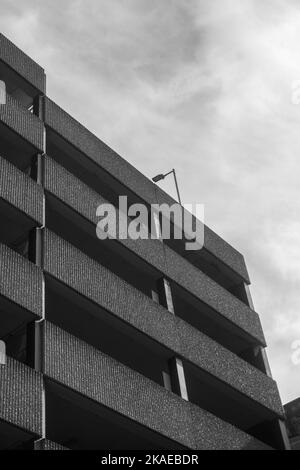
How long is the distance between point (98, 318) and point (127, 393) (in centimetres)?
313

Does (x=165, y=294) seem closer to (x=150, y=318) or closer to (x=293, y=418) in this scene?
(x=150, y=318)

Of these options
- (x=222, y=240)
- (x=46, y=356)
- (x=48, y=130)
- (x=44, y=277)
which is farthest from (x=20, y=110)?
(x=222, y=240)

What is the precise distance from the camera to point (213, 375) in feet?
90.4

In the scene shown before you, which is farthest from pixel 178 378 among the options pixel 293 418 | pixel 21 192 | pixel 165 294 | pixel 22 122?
pixel 293 418

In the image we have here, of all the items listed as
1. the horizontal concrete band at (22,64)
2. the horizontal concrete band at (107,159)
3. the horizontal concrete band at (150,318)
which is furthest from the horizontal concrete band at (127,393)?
the horizontal concrete band at (22,64)

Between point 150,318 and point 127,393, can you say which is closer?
point 127,393

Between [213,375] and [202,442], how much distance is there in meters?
3.81

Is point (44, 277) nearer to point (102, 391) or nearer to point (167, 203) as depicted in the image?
point (102, 391)

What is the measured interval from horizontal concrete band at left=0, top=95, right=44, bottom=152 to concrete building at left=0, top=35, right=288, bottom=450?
0.18 feet

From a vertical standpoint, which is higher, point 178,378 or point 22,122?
point 22,122

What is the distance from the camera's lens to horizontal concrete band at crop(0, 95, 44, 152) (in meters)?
26.7

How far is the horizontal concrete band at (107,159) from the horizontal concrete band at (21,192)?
4.68 meters

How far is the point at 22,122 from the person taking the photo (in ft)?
89.9

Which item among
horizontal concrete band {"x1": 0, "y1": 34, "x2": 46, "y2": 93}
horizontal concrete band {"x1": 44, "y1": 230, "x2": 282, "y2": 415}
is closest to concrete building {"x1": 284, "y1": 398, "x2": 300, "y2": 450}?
horizontal concrete band {"x1": 44, "y1": 230, "x2": 282, "y2": 415}
